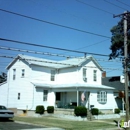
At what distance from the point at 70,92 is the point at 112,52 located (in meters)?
10.8

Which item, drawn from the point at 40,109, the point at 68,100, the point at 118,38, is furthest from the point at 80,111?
the point at 118,38

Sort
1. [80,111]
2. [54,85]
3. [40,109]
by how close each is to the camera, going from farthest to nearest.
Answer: [54,85] < [40,109] < [80,111]

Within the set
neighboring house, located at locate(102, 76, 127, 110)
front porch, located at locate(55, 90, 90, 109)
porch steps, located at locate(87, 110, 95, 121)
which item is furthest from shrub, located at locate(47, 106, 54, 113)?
neighboring house, located at locate(102, 76, 127, 110)

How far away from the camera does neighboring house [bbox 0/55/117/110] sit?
32.0 metres

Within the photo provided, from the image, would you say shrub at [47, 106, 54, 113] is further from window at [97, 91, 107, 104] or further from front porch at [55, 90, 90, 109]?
window at [97, 91, 107, 104]

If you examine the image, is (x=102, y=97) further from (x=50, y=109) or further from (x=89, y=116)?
(x=50, y=109)

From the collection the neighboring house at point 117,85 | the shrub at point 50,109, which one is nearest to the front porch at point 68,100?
the shrub at point 50,109

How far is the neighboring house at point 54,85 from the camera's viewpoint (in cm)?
3198

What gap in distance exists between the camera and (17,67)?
3522 cm

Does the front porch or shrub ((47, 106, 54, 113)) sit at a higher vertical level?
the front porch

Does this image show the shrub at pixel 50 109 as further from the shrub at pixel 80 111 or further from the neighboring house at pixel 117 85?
the neighboring house at pixel 117 85

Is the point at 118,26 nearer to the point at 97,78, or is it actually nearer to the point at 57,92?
the point at 97,78

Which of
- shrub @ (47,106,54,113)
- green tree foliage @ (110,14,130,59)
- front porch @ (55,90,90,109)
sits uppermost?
green tree foliage @ (110,14,130,59)

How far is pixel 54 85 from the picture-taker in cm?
3453
